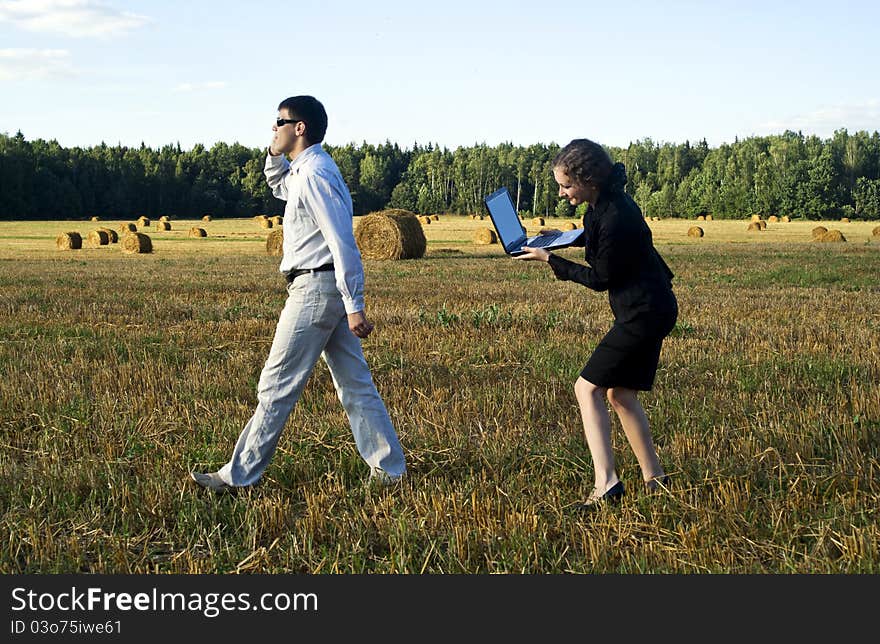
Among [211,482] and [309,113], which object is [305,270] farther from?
[211,482]

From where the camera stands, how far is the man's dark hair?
5.41 meters

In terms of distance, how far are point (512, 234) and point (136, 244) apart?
34.2 metres

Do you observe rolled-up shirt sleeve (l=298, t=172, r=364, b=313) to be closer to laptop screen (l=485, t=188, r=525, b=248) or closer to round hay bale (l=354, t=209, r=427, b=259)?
laptop screen (l=485, t=188, r=525, b=248)

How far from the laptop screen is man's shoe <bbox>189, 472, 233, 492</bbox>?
2.10 m

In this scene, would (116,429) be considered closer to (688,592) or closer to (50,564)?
(50,564)

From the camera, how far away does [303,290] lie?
537cm

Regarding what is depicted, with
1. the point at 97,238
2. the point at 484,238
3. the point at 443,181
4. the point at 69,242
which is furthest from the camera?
the point at 443,181

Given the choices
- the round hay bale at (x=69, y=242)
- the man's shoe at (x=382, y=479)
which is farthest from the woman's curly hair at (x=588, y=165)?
the round hay bale at (x=69, y=242)

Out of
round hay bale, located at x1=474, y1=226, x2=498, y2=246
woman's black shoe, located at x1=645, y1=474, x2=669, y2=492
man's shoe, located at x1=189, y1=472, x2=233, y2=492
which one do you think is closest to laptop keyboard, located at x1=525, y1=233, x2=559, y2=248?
woman's black shoe, located at x1=645, y1=474, x2=669, y2=492

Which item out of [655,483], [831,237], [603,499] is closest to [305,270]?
[603,499]

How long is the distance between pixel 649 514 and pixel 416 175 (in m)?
146

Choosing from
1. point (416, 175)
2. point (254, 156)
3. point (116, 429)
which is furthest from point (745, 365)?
point (416, 175)

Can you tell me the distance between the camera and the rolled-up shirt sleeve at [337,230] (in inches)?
204

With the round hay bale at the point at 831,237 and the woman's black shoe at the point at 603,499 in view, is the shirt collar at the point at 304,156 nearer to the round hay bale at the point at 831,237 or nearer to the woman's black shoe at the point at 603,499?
the woman's black shoe at the point at 603,499
